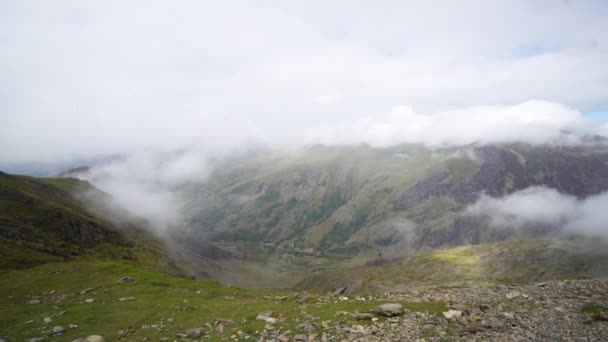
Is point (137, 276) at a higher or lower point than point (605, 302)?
lower

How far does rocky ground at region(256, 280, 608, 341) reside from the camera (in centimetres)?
2017

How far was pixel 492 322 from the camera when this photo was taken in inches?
851

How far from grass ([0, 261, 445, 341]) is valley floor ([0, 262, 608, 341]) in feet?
0.35

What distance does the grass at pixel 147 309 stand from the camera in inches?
1049

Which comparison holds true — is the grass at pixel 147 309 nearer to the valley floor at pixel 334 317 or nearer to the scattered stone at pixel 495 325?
the valley floor at pixel 334 317

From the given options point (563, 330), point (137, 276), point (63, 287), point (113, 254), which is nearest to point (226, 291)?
point (137, 276)

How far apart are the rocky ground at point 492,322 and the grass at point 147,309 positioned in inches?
73.3

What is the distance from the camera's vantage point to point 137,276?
56.9 meters

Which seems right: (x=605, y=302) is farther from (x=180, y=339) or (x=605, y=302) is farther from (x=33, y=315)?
(x=33, y=315)

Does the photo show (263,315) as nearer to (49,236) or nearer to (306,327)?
(306,327)

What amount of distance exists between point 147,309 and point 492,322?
32422mm

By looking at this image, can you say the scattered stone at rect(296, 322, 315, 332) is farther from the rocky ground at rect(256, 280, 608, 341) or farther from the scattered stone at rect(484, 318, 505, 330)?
the scattered stone at rect(484, 318, 505, 330)

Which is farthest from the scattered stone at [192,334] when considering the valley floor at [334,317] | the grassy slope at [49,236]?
the grassy slope at [49,236]

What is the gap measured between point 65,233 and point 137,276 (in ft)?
390
